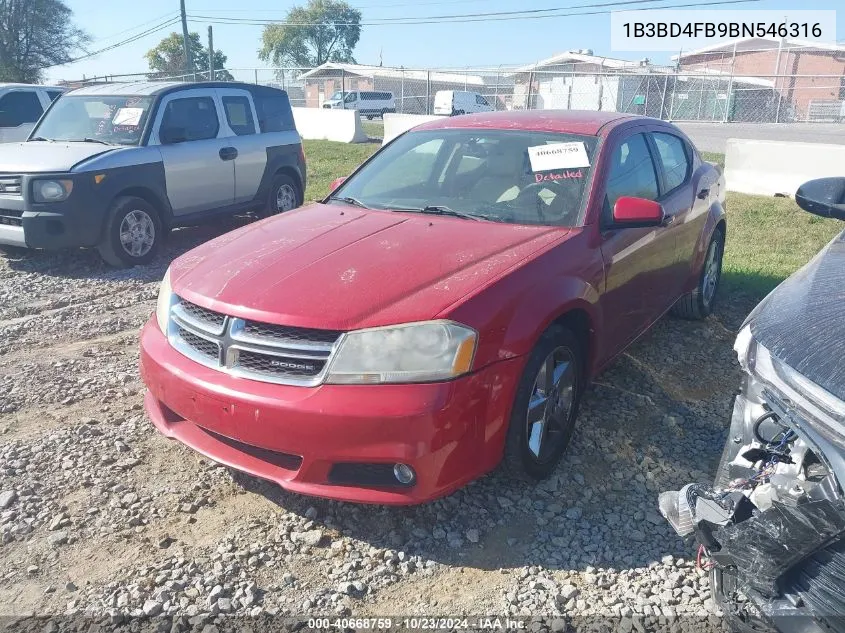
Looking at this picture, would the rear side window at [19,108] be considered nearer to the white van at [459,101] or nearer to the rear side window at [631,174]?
the rear side window at [631,174]

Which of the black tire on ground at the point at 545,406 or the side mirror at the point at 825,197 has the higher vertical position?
the side mirror at the point at 825,197

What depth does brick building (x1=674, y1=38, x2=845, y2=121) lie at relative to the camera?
2998 centimetres

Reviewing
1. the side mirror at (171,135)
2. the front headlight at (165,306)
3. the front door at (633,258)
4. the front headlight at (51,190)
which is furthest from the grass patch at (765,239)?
the front headlight at (165,306)

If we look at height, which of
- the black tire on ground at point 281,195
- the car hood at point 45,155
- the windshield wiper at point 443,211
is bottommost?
the black tire on ground at point 281,195

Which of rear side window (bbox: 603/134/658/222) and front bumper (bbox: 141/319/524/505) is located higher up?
rear side window (bbox: 603/134/658/222)

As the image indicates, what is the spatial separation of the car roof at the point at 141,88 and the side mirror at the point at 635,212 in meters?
6.04

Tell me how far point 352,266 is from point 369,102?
34895mm

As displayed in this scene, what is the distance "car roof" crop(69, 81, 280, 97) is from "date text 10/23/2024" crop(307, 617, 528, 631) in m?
6.85

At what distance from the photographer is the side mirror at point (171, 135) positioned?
7.59 meters

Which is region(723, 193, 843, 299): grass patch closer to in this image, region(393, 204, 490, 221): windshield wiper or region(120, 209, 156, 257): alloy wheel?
region(393, 204, 490, 221): windshield wiper

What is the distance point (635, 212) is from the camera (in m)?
3.55

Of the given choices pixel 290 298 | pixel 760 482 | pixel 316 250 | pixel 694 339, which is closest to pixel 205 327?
pixel 290 298

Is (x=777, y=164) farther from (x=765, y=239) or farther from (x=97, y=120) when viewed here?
(x=97, y=120)

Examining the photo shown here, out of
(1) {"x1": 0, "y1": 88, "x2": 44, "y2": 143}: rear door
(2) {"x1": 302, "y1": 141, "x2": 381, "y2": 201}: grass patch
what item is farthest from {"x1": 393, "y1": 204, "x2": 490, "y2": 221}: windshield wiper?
(1) {"x1": 0, "y1": 88, "x2": 44, "y2": 143}: rear door
